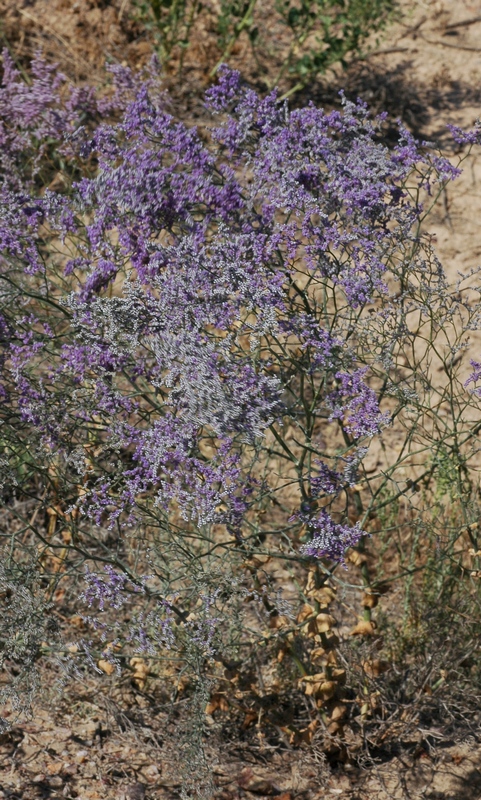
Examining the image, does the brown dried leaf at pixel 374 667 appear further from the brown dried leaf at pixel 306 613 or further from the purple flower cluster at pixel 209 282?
the purple flower cluster at pixel 209 282

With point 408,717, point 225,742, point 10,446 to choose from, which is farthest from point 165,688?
point 10,446

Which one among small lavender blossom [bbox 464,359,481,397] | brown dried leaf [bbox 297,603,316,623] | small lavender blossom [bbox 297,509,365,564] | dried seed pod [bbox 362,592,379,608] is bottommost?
brown dried leaf [bbox 297,603,316,623]

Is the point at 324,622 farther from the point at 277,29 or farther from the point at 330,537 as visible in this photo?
the point at 277,29

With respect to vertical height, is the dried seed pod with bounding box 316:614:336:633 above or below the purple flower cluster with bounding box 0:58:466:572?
below

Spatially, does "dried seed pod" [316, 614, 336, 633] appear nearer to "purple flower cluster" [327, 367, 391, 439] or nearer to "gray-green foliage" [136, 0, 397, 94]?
"purple flower cluster" [327, 367, 391, 439]

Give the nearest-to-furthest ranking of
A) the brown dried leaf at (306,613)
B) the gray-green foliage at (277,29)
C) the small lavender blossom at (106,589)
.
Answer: the small lavender blossom at (106,589) < the brown dried leaf at (306,613) < the gray-green foliage at (277,29)

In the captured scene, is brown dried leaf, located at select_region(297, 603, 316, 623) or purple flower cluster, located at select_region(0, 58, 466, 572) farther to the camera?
brown dried leaf, located at select_region(297, 603, 316, 623)

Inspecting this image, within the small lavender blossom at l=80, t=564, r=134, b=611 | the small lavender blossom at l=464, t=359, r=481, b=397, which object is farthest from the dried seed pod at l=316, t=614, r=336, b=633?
the small lavender blossom at l=464, t=359, r=481, b=397

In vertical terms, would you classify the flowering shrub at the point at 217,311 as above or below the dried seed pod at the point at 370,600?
above

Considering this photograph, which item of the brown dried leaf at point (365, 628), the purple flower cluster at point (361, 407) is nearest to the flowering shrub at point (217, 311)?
the purple flower cluster at point (361, 407)

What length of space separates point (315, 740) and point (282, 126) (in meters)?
2.25

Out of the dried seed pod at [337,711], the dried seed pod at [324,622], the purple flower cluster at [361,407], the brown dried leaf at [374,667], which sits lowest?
the dried seed pod at [337,711]

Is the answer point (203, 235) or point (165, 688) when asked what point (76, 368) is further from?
point (165, 688)

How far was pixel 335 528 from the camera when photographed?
2.90 metres
